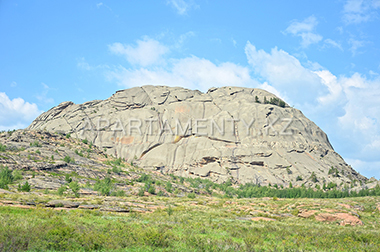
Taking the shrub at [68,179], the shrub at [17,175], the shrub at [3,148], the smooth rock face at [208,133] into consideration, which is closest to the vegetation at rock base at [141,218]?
the shrub at [17,175]

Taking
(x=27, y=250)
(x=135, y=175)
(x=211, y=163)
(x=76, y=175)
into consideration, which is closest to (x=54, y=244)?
(x=27, y=250)

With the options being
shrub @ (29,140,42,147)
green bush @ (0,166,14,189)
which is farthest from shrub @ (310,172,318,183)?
green bush @ (0,166,14,189)

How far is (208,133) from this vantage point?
146 metres

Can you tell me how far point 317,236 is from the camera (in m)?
24.1

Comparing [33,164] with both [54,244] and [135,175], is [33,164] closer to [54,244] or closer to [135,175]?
[135,175]

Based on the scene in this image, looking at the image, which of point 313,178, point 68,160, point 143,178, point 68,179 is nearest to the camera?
point 68,179

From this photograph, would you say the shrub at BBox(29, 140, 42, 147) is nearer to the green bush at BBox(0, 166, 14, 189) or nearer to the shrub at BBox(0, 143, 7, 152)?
the shrub at BBox(0, 143, 7, 152)

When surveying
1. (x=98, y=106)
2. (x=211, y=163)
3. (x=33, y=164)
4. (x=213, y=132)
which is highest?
(x=98, y=106)

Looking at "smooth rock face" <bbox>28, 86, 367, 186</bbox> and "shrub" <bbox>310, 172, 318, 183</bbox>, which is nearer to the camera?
"shrub" <bbox>310, 172, 318, 183</bbox>

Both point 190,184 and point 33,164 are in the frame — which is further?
point 190,184

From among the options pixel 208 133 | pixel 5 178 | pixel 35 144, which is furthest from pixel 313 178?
pixel 5 178

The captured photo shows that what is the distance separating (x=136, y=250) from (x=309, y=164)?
406 ft

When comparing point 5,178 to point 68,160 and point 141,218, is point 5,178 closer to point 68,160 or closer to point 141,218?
point 68,160

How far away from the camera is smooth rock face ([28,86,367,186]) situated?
128 m
